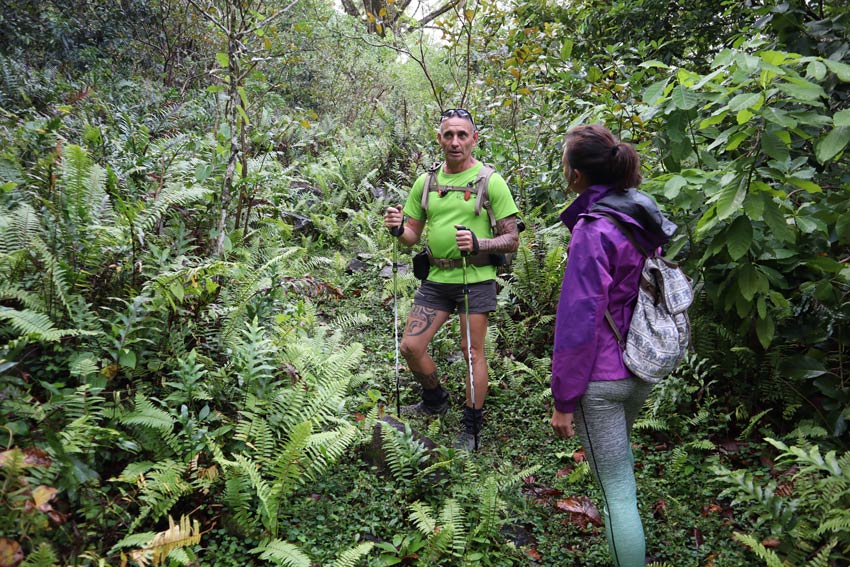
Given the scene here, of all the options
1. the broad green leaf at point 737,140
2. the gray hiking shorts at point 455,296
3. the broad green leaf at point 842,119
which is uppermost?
the broad green leaf at point 842,119

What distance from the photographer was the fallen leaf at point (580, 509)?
12.3 feet

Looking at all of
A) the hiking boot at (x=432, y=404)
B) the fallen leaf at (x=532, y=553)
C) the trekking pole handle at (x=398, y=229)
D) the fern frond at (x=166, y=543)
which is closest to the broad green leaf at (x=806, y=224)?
the fallen leaf at (x=532, y=553)

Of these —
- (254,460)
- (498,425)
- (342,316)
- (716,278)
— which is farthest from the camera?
(342,316)

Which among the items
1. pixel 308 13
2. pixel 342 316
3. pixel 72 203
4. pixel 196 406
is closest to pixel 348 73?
pixel 308 13

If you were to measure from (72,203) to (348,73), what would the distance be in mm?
11980

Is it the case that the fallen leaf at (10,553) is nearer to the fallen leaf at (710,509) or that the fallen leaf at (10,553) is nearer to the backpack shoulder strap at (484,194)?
the backpack shoulder strap at (484,194)

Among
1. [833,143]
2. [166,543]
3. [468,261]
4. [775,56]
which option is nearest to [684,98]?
[775,56]

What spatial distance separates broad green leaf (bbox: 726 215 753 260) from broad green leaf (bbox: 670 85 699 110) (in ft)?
2.41

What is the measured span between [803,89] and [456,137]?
2248mm

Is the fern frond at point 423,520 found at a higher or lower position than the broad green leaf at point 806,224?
lower

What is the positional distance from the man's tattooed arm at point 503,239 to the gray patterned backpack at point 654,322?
1526mm

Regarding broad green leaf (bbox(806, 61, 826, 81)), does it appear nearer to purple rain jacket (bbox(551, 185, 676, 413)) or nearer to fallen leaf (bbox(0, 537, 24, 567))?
purple rain jacket (bbox(551, 185, 676, 413))

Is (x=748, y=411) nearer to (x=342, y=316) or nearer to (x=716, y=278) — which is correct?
(x=716, y=278)

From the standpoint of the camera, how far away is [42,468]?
2762 mm
